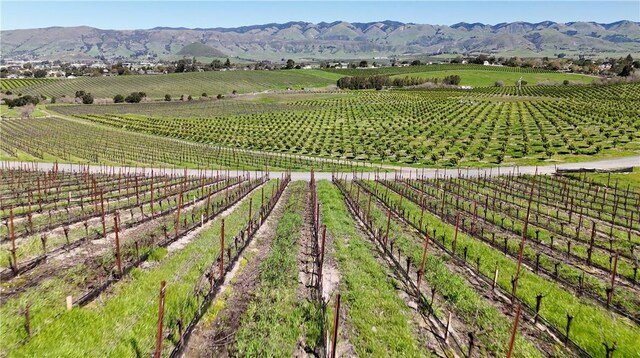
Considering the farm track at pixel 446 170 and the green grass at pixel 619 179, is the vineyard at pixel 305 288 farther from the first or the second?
the farm track at pixel 446 170

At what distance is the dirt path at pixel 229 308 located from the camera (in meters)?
11.2

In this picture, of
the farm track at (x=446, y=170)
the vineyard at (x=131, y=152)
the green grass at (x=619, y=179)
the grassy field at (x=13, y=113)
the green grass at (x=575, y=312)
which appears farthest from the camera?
the grassy field at (x=13, y=113)

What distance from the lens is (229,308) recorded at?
13.3 meters

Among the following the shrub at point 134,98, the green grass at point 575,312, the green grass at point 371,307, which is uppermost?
the shrub at point 134,98

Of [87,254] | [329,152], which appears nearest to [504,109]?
[329,152]

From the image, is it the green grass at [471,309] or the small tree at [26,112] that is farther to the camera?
the small tree at [26,112]

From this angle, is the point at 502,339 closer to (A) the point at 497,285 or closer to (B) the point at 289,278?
(A) the point at 497,285

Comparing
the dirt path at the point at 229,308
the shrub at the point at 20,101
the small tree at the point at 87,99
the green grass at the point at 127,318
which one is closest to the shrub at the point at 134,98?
the small tree at the point at 87,99

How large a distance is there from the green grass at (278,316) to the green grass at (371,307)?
0.98 metres

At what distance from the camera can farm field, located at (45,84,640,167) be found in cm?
7338

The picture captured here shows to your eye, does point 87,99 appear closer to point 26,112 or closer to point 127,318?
point 26,112

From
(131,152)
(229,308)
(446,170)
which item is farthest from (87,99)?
(229,308)

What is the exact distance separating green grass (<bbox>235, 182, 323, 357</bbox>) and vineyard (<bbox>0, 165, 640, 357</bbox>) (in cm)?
5

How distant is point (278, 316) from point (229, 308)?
1.70 meters
